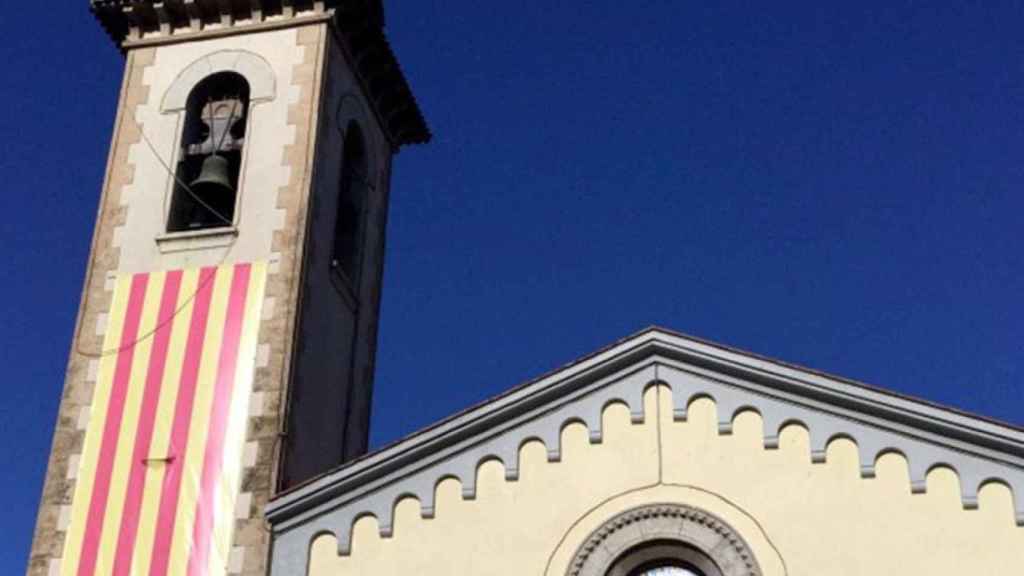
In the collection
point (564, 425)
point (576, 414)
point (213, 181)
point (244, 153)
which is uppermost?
point (244, 153)

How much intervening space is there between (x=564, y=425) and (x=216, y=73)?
7.83 metres

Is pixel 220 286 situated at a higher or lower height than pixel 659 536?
higher

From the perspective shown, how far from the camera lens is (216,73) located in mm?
17734

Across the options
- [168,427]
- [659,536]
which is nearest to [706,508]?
[659,536]

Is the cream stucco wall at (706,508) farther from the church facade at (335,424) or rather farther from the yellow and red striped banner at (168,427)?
the yellow and red striped banner at (168,427)

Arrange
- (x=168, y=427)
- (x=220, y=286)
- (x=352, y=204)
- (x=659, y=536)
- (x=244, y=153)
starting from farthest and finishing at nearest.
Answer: (x=352, y=204) < (x=244, y=153) < (x=220, y=286) < (x=168, y=427) < (x=659, y=536)

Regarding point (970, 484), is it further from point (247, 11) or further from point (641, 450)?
point (247, 11)

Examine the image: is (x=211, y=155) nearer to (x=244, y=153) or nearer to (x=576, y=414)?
(x=244, y=153)

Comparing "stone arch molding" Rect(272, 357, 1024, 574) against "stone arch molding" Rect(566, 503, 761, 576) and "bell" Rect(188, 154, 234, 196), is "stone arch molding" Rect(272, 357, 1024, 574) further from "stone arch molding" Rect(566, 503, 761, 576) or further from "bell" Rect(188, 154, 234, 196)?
"bell" Rect(188, 154, 234, 196)

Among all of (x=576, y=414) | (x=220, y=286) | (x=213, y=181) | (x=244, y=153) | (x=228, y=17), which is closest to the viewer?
(x=576, y=414)

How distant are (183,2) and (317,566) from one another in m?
8.93

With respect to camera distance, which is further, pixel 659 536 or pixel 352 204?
pixel 352 204

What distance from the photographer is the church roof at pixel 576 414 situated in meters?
12.7

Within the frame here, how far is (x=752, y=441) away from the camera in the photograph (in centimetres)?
1273
